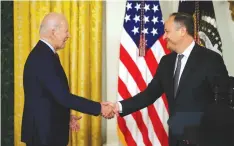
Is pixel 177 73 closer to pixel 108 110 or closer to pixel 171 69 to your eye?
pixel 171 69

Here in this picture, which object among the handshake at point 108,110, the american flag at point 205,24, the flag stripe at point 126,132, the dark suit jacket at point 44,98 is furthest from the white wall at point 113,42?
the dark suit jacket at point 44,98

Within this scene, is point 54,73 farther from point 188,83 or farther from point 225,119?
point 225,119

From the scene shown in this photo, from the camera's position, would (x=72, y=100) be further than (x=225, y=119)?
Yes

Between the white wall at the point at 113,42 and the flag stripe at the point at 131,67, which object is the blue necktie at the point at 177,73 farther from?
the white wall at the point at 113,42

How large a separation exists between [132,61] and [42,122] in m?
1.31

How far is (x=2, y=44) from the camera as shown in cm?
337

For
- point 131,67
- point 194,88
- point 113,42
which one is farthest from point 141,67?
point 194,88

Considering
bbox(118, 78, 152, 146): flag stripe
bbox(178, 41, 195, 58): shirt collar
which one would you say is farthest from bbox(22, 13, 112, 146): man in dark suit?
bbox(118, 78, 152, 146): flag stripe

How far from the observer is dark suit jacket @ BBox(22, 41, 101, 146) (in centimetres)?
213

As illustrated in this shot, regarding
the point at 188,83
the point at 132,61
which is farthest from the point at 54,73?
the point at 132,61

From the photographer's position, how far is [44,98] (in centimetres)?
215

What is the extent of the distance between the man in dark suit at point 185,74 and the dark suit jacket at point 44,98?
0.71 meters

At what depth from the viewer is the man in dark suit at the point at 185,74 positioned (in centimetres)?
216

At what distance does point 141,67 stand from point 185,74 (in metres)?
1.07
